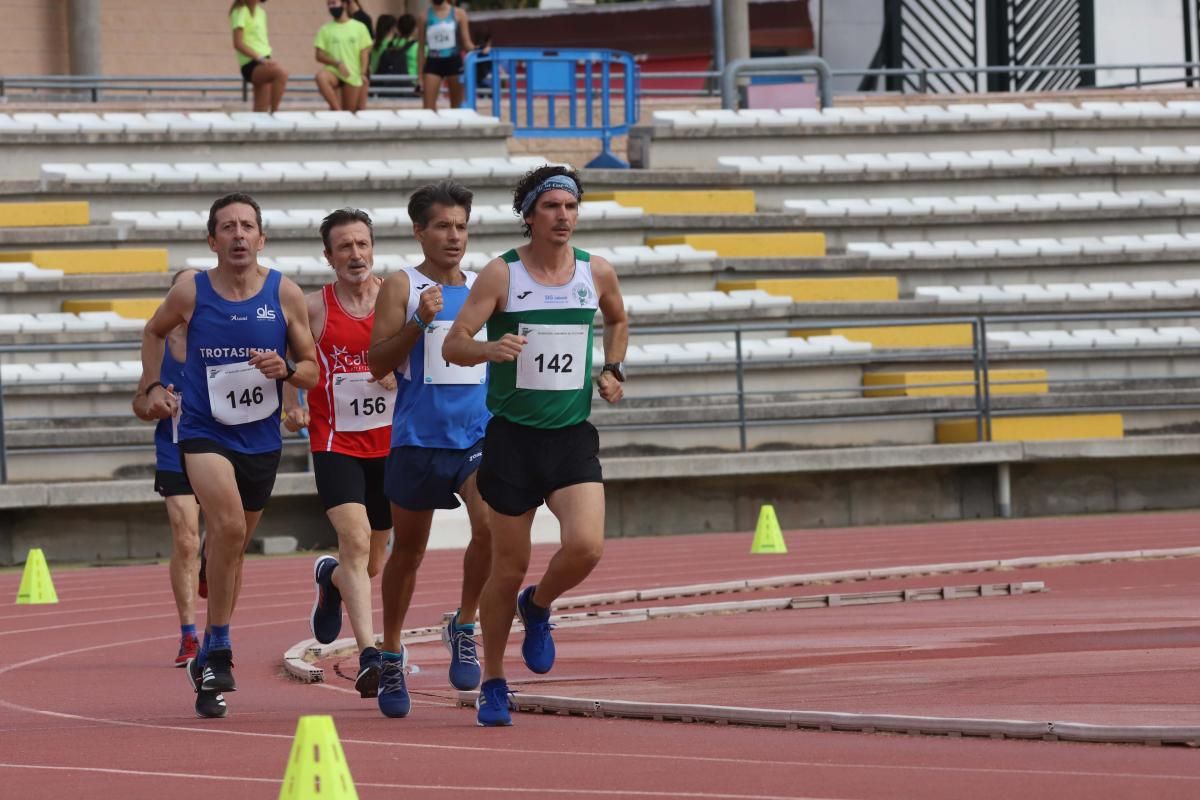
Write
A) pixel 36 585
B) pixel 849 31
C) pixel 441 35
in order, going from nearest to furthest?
1. pixel 36 585
2. pixel 441 35
3. pixel 849 31

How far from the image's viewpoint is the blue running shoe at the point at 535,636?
8.17 meters

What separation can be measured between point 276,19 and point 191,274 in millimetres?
24302

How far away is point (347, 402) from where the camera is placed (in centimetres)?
938

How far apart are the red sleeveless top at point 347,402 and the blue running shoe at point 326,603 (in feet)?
1.87

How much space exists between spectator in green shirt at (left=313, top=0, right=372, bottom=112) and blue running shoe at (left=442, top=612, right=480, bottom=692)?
1624 cm

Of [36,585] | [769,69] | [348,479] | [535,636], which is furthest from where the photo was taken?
[769,69]

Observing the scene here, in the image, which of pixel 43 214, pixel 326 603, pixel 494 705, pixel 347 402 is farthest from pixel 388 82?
pixel 494 705

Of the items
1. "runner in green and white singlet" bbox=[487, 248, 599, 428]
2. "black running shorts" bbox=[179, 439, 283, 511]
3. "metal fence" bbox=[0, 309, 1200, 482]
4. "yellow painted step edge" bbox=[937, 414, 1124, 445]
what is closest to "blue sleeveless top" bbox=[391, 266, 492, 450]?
"black running shorts" bbox=[179, 439, 283, 511]

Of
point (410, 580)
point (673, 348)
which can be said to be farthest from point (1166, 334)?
point (410, 580)

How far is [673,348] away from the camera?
2083cm

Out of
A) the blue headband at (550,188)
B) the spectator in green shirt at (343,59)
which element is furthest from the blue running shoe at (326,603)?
the spectator in green shirt at (343,59)

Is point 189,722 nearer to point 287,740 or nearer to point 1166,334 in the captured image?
point 287,740

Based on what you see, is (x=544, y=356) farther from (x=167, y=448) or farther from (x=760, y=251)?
(x=760, y=251)

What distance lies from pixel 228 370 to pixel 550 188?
1653 millimetres
